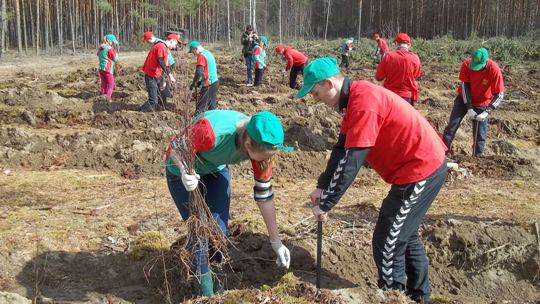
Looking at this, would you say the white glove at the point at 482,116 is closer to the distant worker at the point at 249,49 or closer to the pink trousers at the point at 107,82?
the pink trousers at the point at 107,82

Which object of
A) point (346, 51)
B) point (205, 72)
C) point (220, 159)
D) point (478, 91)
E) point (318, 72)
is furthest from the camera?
point (346, 51)

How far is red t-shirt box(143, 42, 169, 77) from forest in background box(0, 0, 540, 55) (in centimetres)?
1620

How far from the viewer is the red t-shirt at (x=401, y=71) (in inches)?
278

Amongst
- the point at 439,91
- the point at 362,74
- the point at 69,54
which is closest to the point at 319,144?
the point at 439,91

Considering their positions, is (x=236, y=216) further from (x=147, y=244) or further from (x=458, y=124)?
(x=458, y=124)

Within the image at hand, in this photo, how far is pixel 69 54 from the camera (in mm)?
25547

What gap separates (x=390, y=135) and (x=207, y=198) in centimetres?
121

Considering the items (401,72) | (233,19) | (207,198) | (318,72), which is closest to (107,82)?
(401,72)

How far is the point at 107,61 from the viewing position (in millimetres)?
10586

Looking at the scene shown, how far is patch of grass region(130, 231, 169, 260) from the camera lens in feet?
13.9

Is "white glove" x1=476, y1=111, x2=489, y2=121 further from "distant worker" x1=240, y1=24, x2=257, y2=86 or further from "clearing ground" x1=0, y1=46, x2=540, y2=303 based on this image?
"distant worker" x1=240, y1=24, x2=257, y2=86

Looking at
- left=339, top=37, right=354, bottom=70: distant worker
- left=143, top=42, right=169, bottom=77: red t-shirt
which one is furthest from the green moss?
left=339, top=37, right=354, bottom=70: distant worker

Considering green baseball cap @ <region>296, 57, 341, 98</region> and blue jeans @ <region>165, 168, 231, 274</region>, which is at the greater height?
green baseball cap @ <region>296, 57, 341, 98</region>

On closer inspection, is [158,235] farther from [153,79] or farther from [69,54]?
[69,54]
